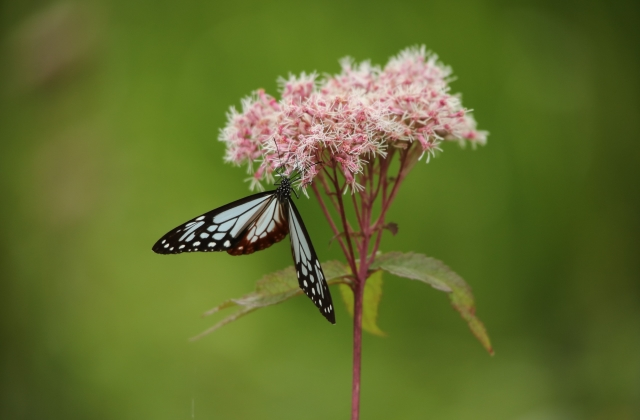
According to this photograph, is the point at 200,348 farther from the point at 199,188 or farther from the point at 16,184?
the point at 16,184

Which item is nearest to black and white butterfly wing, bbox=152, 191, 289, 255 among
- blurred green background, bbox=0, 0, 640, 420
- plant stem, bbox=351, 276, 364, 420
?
plant stem, bbox=351, 276, 364, 420

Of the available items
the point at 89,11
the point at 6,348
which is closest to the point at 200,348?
the point at 6,348

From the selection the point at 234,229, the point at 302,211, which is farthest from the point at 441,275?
the point at 302,211

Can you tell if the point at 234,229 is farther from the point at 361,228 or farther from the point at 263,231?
the point at 361,228

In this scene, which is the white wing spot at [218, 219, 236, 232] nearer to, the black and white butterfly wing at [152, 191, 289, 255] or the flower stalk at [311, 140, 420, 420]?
the black and white butterfly wing at [152, 191, 289, 255]

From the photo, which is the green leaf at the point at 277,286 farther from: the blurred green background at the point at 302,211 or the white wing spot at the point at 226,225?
the blurred green background at the point at 302,211

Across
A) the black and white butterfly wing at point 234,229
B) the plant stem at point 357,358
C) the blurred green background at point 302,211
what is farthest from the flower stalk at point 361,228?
the blurred green background at point 302,211
